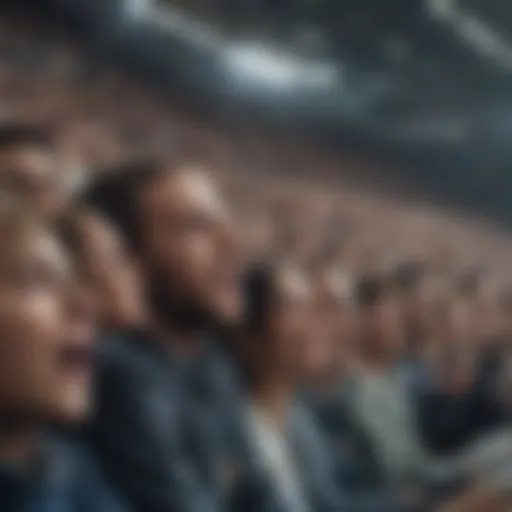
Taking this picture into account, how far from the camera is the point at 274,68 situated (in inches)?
93.7

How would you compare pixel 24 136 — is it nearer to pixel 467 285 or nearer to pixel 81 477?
pixel 81 477

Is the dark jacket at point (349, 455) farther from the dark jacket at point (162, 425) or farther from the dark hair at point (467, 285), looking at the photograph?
the dark hair at point (467, 285)

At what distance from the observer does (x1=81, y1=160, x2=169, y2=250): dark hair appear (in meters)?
1.95

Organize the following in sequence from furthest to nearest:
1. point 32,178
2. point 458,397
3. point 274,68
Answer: point 458,397 < point 274,68 < point 32,178

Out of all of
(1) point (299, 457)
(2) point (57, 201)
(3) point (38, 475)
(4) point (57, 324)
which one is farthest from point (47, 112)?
(1) point (299, 457)

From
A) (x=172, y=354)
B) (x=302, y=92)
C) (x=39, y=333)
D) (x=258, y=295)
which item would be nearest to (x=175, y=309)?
(x=172, y=354)

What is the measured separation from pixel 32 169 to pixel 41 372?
1.02 feet

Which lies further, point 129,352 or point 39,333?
point 129,352

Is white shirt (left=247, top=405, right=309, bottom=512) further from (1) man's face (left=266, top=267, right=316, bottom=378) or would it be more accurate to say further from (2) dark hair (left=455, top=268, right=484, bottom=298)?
(2) dark hair (left=455, top=268, right=484, bottom=298)

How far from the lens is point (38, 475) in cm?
173

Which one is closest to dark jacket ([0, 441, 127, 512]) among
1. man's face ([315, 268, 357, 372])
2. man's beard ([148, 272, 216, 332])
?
man's beard ([148, 272, 216, 332])

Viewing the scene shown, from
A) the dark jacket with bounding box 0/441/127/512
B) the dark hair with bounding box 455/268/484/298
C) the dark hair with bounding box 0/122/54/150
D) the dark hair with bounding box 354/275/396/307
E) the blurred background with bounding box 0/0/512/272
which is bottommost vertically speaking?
the dark jacket with bounding box 0/441/127/512

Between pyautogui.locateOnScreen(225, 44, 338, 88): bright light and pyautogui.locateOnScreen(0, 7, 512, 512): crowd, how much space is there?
0.48 ft

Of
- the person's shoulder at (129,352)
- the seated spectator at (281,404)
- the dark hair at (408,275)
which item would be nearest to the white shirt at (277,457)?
the seated spectator at (281,404)
